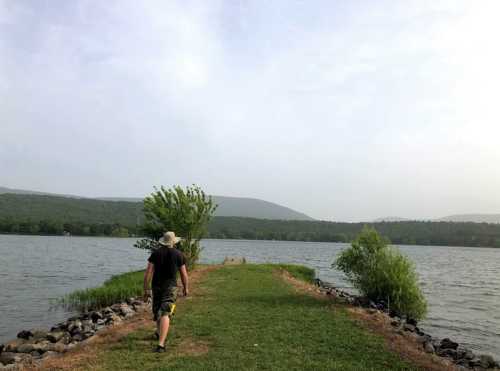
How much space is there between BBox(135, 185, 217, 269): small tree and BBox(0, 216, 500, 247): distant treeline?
78.2m

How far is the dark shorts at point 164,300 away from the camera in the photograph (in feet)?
32.6

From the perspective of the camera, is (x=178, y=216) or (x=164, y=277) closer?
(x=164, y=277)

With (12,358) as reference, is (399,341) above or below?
above

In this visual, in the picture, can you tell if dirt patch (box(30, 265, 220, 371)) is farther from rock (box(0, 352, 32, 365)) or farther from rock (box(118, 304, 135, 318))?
rock (box(118, 304, 135, 318))

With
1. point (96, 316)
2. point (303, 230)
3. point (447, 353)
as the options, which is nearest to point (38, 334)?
point (96, 316)

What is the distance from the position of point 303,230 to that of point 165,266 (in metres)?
160

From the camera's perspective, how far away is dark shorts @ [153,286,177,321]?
9.93 metres

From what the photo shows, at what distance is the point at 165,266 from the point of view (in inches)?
396

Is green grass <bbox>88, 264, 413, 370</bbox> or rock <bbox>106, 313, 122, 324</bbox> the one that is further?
rock <bbox>106, 313, 122, 324</bbox>

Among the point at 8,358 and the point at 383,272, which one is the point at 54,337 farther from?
the point at 383,272

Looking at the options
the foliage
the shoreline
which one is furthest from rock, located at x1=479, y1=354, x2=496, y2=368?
the foliage

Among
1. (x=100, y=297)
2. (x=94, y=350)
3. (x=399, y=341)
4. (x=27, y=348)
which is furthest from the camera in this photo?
(x=100, y=297)

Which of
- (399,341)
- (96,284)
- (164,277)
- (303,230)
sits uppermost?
(303,230)

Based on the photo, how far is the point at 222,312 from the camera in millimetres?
14695
